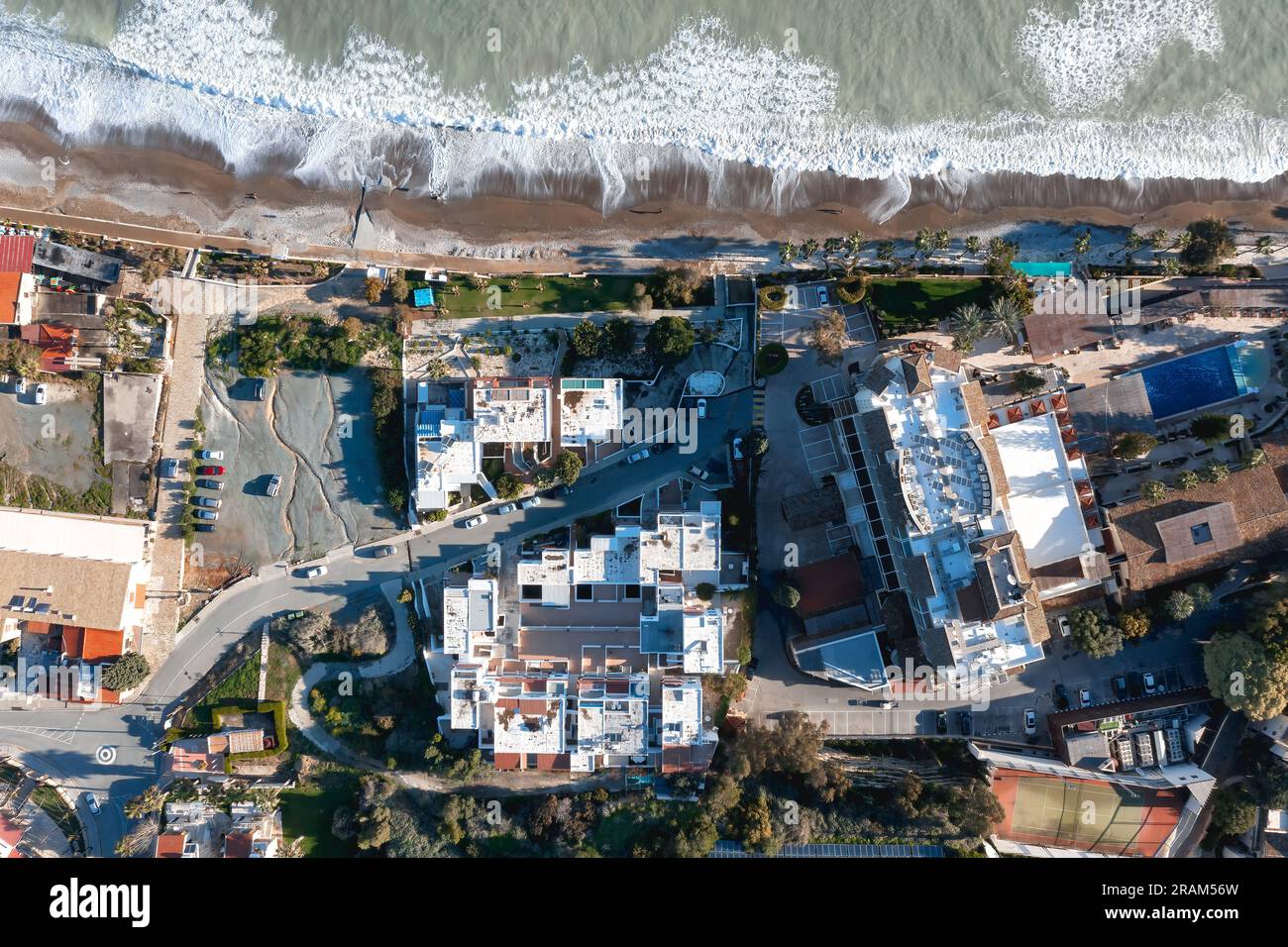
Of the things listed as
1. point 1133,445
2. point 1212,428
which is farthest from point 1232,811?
point 1212,428

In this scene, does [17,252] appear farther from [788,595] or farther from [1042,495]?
[1042,495]

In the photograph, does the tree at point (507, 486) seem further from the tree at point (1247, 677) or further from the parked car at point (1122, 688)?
the tree at point (1247, 677)

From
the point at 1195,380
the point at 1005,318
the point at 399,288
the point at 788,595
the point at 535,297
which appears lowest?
the point at 788,595

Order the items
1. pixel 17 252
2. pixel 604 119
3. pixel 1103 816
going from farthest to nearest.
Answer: pixel 604 119
pixel 17 252
pixel 1103 816

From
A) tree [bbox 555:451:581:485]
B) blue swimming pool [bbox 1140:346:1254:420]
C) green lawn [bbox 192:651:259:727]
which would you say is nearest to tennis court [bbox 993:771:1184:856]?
blue swimming pool [bbox 1140:346:1254:420]

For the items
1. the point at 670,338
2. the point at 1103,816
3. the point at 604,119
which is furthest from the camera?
the point at 604,119

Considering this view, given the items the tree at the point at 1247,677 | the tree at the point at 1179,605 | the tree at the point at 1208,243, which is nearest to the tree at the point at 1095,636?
the tree at the point at 1179,605
